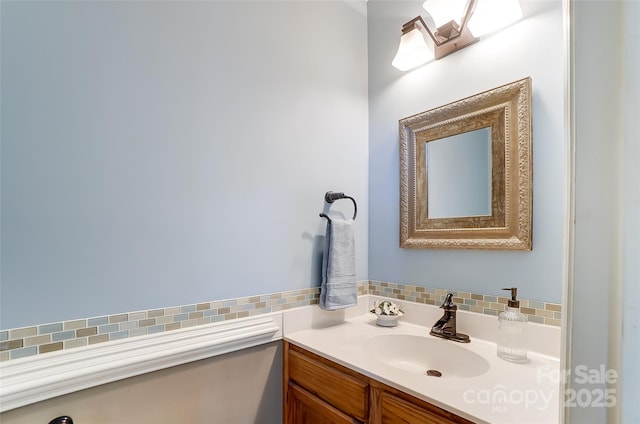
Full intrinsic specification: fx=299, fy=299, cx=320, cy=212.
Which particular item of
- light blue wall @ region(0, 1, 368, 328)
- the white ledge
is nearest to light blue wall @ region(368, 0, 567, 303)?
light blue wall @ region(0, 1, 368, 328)

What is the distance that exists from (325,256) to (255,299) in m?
0.36

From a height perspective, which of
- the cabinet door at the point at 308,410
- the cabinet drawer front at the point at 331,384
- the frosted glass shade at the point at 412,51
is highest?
the frosted glass shade at the point at 412,51

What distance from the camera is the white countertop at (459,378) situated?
72 cm

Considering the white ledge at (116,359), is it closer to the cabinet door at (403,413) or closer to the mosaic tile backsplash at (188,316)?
the mosaic tile backsplash at (188,316)

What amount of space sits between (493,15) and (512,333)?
117 centimetres

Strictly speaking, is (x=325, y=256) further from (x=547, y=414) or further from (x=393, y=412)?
(x=547, y=414)

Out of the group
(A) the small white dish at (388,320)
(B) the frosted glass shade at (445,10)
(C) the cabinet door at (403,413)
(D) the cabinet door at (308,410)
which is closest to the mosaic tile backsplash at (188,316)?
(A) the small white dish at (388,320)

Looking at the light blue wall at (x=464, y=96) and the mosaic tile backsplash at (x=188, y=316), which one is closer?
the mosaic tile backsplash at (x=188, y=316)

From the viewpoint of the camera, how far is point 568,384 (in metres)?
0.41

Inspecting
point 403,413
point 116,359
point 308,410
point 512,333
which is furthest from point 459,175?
point 116,359

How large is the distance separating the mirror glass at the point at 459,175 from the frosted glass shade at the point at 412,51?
39 cm

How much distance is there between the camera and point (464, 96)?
128 centimetres

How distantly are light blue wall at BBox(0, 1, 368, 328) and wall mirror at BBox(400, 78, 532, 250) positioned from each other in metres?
0.37

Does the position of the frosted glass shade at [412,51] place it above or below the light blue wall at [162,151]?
above
